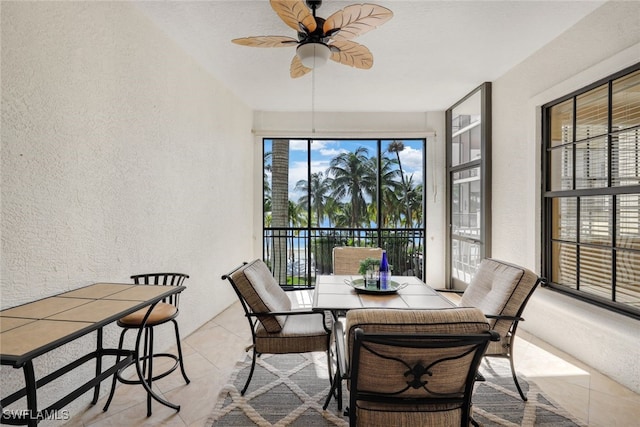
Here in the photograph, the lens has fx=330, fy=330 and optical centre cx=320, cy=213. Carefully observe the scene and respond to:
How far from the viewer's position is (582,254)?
2.78m

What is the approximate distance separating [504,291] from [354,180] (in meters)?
3.35

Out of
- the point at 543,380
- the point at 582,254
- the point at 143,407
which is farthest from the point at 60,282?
the point at 582,254

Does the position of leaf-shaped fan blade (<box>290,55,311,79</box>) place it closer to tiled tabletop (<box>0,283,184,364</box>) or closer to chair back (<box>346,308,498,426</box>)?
tiled tabletop (<box>0,283,184,364</box>)

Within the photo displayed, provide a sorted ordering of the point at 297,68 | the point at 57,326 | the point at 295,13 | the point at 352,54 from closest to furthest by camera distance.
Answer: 1. the point at 57,326
2. the point at 295,13
3. the point at 352,54
4. the point at 297,68

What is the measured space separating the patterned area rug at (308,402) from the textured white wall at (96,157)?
3.07 feet

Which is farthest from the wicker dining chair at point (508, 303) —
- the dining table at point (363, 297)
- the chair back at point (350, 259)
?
the chair back at point (350, 259)

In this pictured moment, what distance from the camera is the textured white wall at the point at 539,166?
2.29 m

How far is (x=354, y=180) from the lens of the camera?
523 centimetres

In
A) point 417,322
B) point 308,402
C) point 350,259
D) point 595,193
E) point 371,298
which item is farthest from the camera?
point 350,259

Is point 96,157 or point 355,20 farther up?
point 355,20

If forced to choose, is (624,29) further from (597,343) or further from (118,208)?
(118,208)

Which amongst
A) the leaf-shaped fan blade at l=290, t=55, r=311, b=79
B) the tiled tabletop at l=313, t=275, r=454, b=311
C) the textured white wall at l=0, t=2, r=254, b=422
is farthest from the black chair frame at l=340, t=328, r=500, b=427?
the leaf-shaped fan blade at l=290, t=55, r=311, b=79

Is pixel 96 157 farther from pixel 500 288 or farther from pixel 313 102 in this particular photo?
pixel 313 102

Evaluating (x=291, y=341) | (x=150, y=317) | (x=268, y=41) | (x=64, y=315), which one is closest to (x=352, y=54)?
(x=268, y=41)
